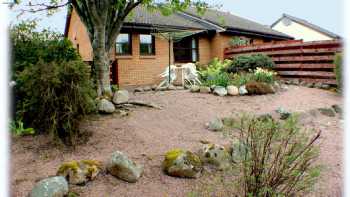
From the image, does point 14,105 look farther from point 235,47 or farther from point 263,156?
point 235,47

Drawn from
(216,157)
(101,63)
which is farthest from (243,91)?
(216,157)

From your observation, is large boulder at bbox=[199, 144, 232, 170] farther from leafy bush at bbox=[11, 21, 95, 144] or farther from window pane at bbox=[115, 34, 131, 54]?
window pane at bbox=[115, 34, 131, 54]

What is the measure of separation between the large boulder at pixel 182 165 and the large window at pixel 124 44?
1062 cm

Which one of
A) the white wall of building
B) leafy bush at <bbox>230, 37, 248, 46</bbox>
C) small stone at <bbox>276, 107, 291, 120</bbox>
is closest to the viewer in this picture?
small stone at <bbox>276, 107, 291, 120</bbox>

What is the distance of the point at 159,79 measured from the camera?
14.9 metres

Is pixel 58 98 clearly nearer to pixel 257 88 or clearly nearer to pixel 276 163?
pixel 276 163

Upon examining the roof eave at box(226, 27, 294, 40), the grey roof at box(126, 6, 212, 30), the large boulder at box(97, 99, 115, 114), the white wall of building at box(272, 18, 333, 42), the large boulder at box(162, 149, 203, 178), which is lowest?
the large boulder at box(162, 149, 203, 178)

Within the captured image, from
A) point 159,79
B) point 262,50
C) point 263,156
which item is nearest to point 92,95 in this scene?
point 263,156

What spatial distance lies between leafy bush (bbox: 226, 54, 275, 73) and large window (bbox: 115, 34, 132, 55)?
4.54 meters

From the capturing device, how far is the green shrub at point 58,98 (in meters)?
4.43

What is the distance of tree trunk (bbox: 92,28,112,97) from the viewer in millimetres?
6566

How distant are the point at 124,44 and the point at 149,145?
10.2 metres

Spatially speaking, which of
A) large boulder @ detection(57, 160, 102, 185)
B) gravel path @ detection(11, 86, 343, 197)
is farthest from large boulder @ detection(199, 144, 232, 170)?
large boulder @ detection(57, 160, 102, 185)

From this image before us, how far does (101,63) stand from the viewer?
22.0ft
